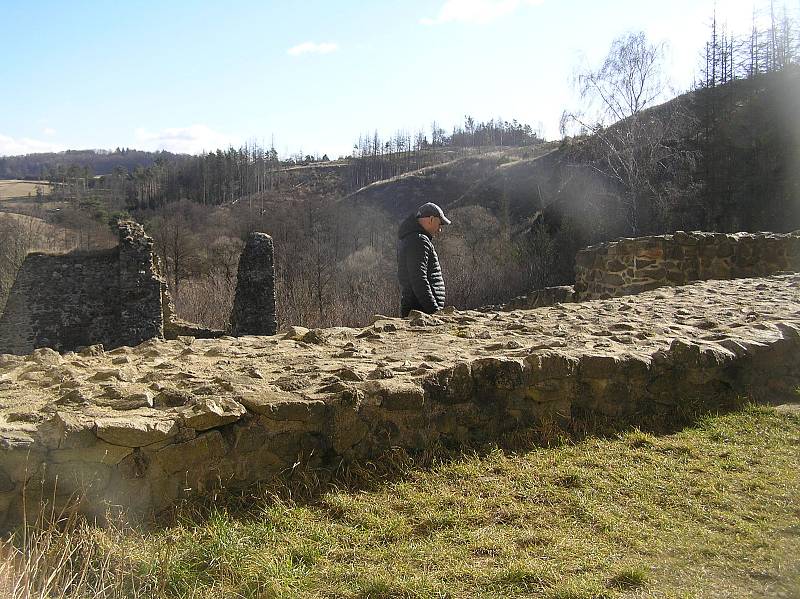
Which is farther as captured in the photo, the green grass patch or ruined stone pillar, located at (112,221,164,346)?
ruined stone pillar, located at (112,221,164,346)

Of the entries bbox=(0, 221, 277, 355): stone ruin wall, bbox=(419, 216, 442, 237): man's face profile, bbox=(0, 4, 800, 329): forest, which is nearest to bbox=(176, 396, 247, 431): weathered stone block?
bbox=(419, 216, 442, 237): man's face profile

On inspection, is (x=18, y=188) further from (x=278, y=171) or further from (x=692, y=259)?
(x=692, y=259)

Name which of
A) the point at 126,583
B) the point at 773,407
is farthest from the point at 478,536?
the point at 773,407

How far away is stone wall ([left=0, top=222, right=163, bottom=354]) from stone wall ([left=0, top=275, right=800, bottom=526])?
11.3 metres

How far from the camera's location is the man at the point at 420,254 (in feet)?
22.7

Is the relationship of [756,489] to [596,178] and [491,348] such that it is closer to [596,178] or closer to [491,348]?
[491,348]

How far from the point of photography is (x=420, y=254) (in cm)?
691

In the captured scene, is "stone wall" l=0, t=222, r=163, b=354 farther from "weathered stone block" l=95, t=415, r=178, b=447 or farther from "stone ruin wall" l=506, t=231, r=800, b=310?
"weathered stone block" l=95, t=415, r=178, b=447

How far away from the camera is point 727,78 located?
38281 mm

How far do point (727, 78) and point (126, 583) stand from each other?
142 feet

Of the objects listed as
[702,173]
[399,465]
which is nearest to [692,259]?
[399,465]

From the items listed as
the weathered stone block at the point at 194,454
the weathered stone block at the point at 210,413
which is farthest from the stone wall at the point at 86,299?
the weathered stone block at the point at 194,454

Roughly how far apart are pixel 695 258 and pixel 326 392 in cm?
973

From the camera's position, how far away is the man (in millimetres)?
6914
